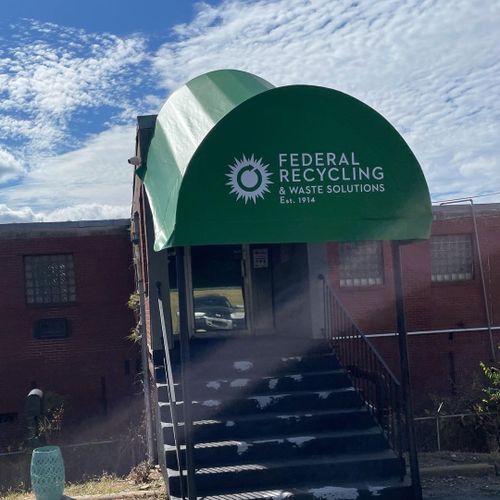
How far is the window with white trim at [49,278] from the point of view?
15648 millimetres

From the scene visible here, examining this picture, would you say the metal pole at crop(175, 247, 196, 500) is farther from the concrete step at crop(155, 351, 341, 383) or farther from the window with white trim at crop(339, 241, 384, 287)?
the window with white trim at crop(339, 241, 384, 287)

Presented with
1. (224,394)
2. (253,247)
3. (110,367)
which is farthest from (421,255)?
(224,394)

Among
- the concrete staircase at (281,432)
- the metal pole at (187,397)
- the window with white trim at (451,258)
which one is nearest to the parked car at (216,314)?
the concrete staircase at (281,432)

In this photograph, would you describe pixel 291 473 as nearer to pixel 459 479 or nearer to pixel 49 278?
pixel 459 479

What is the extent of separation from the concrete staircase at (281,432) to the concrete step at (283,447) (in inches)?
0.4

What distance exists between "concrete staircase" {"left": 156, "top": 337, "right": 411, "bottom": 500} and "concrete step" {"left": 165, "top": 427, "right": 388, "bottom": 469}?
0.01m

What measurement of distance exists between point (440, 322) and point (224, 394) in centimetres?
927

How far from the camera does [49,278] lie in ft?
51.9

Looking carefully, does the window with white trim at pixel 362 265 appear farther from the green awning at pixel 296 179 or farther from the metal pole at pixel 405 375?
the green awning at pixel 296 179

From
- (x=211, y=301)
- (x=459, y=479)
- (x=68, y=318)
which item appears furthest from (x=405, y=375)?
(x=68, y=318)

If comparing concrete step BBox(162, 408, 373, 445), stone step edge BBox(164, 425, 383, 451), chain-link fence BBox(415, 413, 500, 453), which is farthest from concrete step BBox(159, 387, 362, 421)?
A: chain-link fence BBox(415, 413, 500, 453)

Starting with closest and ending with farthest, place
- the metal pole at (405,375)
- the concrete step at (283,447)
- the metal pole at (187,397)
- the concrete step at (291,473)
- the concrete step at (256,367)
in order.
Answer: the metal pole at (187,397), the concrete step at (291,473), the metal pole at (405,375), the concrete step at (283,447), the concrete step at (256,367)

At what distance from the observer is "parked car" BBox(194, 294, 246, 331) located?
10094 millimetres

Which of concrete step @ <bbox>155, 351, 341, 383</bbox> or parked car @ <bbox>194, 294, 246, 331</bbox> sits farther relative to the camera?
parked car @ <bbox>194, 294, 246, 331</bbox>
